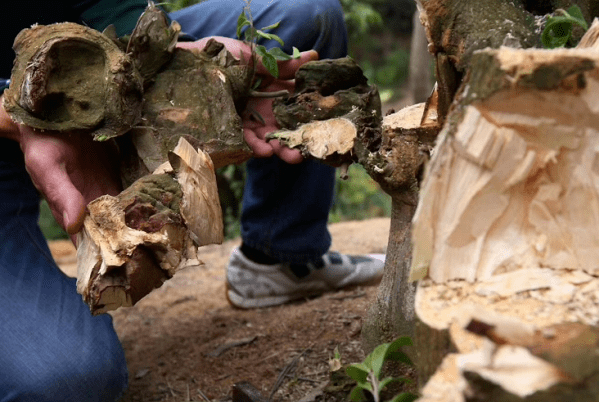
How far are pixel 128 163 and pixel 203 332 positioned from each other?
2.66ft

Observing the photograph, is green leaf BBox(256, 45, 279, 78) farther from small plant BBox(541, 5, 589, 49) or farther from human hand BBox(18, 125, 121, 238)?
small plant BBox(541, 5, 589, 49)

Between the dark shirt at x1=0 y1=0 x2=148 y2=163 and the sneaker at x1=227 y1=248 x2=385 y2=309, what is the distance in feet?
2.86

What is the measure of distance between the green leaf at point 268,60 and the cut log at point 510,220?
71 cm

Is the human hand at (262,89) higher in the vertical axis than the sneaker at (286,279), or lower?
higher

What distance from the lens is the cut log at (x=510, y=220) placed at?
A: 0.77 m

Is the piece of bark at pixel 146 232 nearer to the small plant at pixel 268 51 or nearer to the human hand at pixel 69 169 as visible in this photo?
the human hand at pixel 69 169

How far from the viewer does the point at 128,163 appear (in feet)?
4.75

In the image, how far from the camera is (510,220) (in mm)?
912

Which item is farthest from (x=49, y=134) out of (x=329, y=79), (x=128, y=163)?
(x=329, y=79)

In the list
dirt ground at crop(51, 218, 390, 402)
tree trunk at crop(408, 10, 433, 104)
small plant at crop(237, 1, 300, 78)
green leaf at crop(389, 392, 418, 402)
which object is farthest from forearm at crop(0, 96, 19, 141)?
tree trunk at crop(408, 10, 433, 104)

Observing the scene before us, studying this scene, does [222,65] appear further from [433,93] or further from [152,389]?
[152,389]

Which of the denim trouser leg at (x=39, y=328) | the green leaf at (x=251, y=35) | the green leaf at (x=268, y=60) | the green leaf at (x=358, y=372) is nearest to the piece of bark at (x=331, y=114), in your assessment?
the green leaf at (x=268, y=60)

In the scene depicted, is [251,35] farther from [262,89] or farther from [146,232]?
[146,232]

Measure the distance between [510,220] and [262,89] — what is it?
36.1 inches
